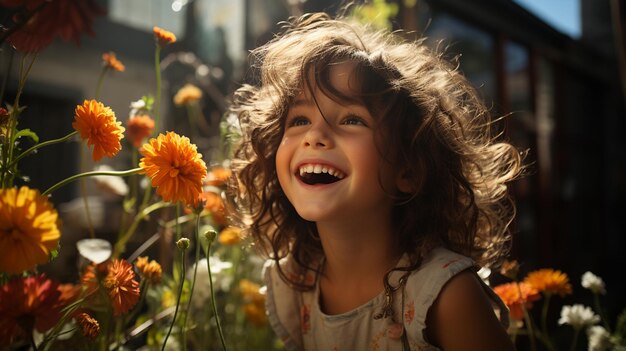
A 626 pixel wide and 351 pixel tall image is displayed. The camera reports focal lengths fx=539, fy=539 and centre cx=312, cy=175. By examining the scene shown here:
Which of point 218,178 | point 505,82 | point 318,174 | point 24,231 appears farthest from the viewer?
point 505,82

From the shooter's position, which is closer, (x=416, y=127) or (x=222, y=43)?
(x=416, y=127)

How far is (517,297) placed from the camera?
886 mm

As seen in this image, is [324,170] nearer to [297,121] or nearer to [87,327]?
[297,121]

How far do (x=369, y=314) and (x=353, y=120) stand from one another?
33 cm

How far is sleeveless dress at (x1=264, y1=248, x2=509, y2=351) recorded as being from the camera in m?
0.81

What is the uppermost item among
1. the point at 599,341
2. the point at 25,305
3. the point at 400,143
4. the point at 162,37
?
the point at 162,37

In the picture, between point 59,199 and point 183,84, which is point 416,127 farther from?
point 59,199

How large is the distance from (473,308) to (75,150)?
Result: 1611 mm

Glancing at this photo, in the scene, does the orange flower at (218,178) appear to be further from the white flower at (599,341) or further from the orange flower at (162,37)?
the white flower at (599,341)

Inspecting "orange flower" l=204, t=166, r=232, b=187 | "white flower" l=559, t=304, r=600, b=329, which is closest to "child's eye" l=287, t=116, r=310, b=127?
"orange flower" l=204, t=166, r=232, b=187

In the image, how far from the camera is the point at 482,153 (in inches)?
37.1

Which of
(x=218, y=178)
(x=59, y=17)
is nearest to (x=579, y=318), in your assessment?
(x=218, y=178)

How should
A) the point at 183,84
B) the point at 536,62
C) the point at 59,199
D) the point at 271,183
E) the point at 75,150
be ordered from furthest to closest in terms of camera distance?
the point at 536,62 < the point at 75,150 < the point at 59,199 < the point at 183,84 < the point at 271,183

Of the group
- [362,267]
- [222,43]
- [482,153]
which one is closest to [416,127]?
[482,153]
